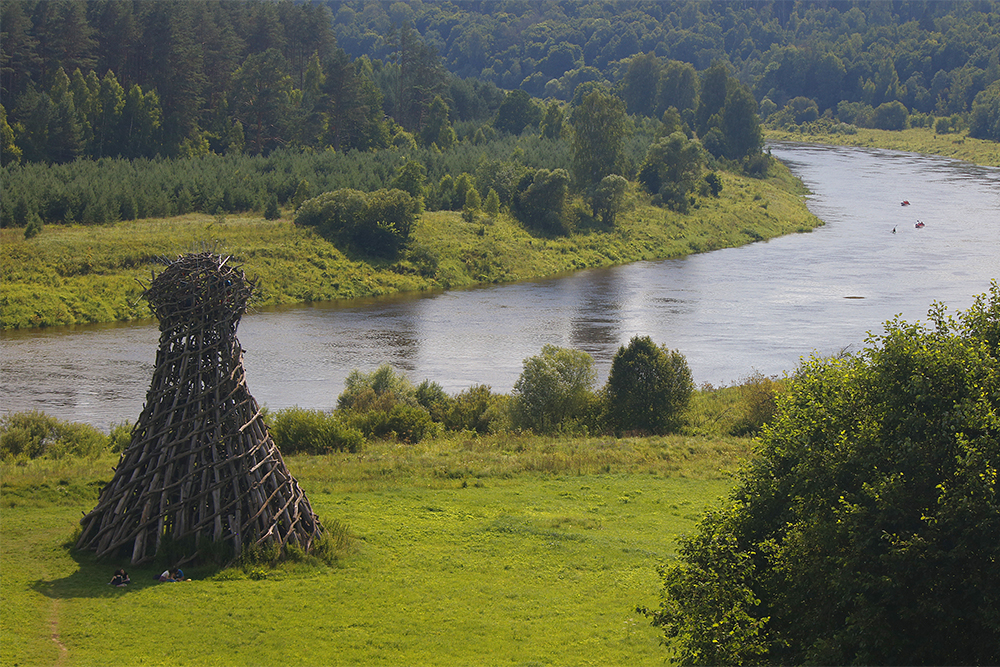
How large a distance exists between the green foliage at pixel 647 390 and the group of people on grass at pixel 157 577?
959 inches

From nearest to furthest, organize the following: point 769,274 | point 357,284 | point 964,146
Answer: point 357,284 < point 769,274 < point 964,146

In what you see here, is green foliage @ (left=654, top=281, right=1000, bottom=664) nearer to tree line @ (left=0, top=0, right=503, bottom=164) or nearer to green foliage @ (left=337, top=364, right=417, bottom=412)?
green foliage @ (left=337, top=364, right=417, bottom=412)

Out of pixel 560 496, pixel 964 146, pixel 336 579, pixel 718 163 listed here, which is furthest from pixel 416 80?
pixel 336 579

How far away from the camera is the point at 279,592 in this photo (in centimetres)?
2128

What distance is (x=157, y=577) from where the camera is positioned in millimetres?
21625

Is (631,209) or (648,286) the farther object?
(631,209)

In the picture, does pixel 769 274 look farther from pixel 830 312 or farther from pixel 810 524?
pixel 810 524

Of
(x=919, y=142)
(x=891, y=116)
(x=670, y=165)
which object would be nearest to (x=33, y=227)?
(x=670, y=165)

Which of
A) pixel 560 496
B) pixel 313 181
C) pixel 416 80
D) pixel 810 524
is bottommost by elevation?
pixel 560 496

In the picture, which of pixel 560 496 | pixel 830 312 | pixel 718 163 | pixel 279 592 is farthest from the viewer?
pixel 718 163

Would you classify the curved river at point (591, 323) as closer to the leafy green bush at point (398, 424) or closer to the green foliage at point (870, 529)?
the leafy green bush at point (398, 424)

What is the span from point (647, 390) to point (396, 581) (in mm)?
22509

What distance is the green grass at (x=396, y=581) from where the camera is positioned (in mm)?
18891

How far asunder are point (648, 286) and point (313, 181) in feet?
105
